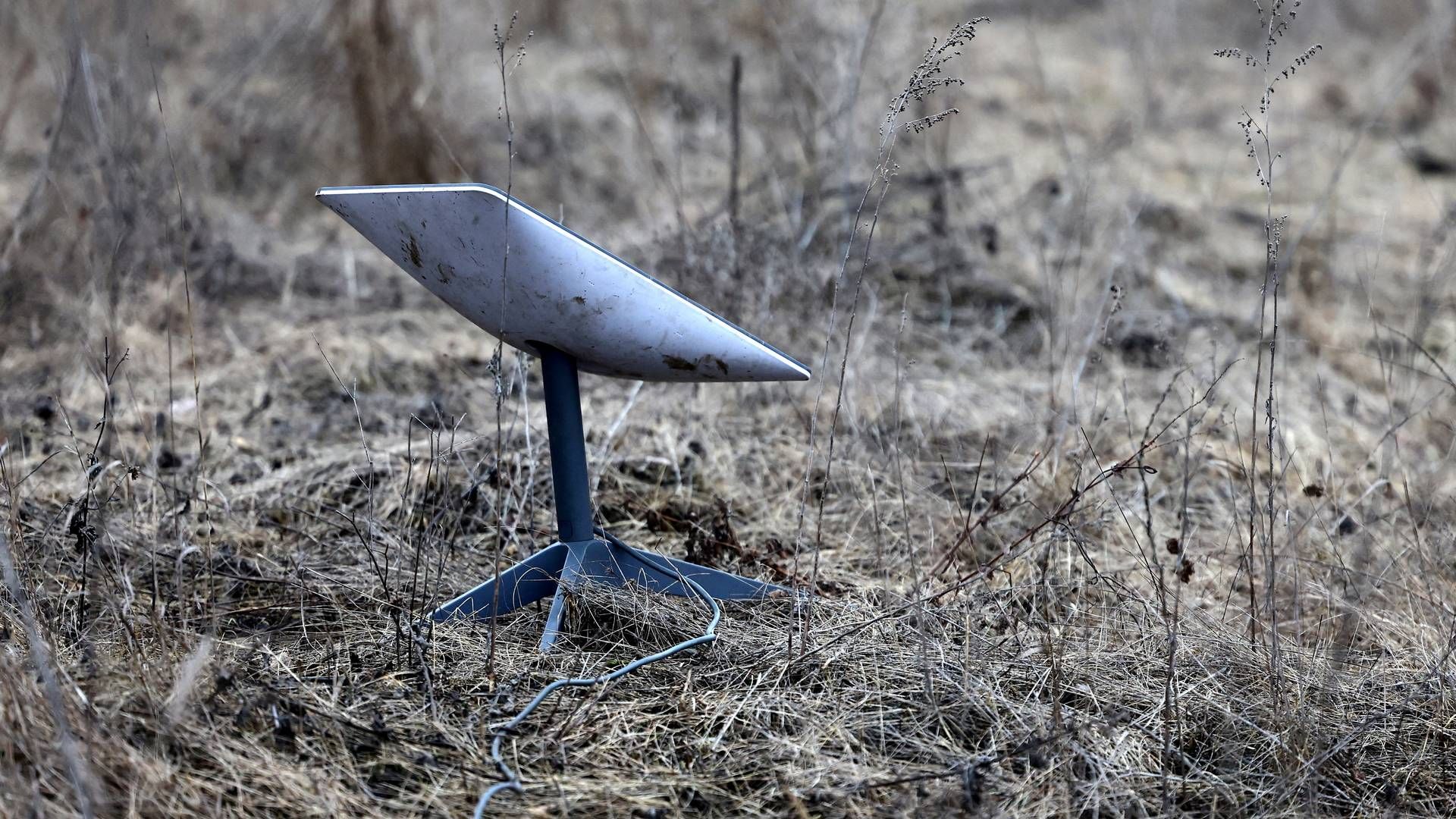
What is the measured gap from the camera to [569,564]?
2.36 meters

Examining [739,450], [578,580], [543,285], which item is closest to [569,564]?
[578,580]

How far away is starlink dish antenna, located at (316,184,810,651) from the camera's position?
203cm

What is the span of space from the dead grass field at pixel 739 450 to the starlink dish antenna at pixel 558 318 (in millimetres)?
110

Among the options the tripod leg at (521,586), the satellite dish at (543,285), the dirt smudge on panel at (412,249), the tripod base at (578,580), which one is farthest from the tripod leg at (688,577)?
the dirt smudge on panel at (412,249)

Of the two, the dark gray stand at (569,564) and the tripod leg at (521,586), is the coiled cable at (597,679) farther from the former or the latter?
the tripod leg at (521,586)

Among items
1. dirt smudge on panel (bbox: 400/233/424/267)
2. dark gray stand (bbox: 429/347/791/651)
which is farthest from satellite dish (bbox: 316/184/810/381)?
dark gray stand (bbox: 429/347/791/651)

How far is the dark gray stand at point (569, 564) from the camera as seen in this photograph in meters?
2.32

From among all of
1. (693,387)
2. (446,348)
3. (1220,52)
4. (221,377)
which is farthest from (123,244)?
(1220,52)

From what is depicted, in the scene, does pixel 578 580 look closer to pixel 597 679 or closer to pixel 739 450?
pixel 597 679

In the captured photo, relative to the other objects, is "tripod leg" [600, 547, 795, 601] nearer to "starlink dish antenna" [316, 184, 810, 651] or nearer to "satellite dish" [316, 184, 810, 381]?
"starlink dish antenna" [316, 184, 810, 651]

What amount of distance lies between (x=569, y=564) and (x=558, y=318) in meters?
0.51

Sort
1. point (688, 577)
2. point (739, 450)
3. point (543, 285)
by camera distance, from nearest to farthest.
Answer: point (543, 285), point (688, 577), point (739, 450)

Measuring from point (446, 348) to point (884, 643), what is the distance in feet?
8.63

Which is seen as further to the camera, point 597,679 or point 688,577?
point 688,577
